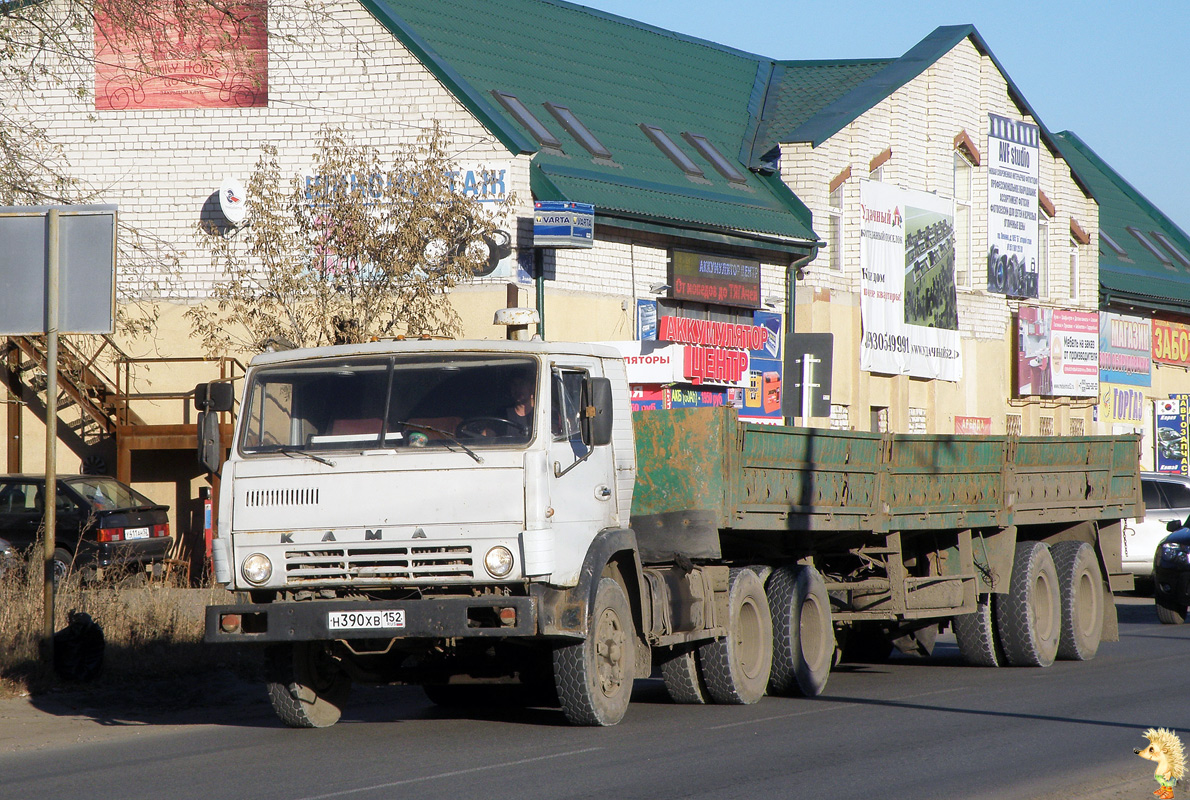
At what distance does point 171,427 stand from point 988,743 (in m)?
16.6

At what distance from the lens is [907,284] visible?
32344mm

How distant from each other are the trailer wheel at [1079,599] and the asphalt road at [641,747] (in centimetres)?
179

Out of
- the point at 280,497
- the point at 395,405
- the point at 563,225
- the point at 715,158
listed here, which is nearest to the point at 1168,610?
the point at 563,225

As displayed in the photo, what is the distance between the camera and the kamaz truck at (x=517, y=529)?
31.1 feet

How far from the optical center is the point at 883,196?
3138cm

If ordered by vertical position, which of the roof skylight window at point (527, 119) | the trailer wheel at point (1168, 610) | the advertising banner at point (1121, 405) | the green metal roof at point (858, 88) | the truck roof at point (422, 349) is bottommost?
the trailer wheel at point (1168, 610)

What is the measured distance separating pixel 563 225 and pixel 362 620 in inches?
544

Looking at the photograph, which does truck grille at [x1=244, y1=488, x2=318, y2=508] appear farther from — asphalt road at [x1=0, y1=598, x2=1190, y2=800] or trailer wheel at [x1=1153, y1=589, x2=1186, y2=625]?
trailer wheel at [x1=1153, y1=589, x2=1186, y2=625]

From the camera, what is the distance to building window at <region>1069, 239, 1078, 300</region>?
127 feet

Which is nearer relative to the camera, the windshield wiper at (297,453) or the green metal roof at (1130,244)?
the windshield wiper at (297,453)

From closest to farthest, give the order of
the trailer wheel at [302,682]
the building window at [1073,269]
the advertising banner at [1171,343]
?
the trailer wheel at [302,682]
the building window at [1073,269]
the advertising banner at [1171,343]

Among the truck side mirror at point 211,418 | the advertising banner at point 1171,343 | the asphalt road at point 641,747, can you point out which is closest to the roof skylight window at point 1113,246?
the advertising banner at point 1171,343

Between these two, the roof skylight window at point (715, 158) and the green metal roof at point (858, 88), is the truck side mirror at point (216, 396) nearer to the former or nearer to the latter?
the roof skylight window at point (715, 158)

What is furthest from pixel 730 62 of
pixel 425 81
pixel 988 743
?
pixel 988 743
